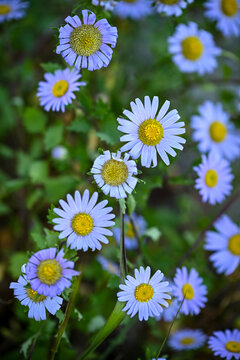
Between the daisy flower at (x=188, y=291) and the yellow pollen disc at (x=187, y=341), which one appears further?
the yellow pollen disc at (x=187, y=341)

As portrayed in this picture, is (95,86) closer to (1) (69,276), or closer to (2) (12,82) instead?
(2) (12,82)

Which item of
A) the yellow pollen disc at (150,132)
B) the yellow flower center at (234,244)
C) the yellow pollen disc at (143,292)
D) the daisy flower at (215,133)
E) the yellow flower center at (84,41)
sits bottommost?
the yellow pollen disc at (143,292)

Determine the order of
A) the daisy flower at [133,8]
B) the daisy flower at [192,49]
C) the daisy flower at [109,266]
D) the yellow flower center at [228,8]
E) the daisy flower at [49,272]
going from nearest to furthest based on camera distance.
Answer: the daisy flower at [49,272], the daisy flower at [109,266], the daisy flower at [192,49], the yellow flower center at [228,8], the daisy flower at [133,8]

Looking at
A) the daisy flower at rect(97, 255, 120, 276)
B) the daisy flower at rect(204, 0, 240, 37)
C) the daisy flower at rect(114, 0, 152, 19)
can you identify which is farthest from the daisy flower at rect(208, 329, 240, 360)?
the daisy flower at rect(114, 0, 152, 19)

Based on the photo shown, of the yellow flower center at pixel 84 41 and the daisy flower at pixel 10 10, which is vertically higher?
the daisy flower at pixel 10 10

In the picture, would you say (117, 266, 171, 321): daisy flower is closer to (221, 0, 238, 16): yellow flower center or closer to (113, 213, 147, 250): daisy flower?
(113, 213, 147, 250): daisy flower

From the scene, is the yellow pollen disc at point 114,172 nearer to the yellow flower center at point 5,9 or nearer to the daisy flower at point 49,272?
the daisy flower at point 49,272

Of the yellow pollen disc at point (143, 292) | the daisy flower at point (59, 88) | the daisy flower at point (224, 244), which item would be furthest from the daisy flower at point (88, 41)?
the daisy flower at point (224, 244)
